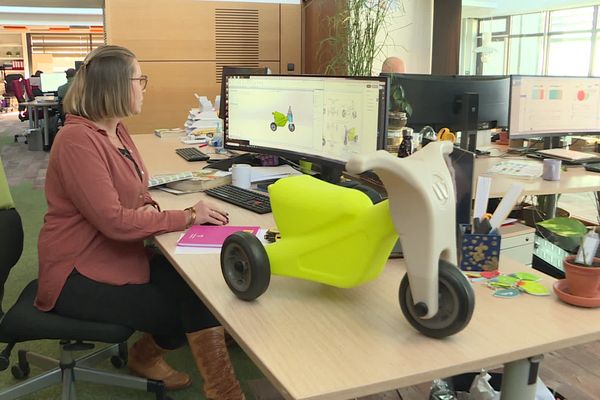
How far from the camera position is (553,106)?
326cm

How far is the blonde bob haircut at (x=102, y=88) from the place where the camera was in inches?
72.3

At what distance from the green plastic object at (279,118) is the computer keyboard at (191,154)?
0.77 m

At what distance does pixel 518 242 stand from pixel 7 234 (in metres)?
1.85

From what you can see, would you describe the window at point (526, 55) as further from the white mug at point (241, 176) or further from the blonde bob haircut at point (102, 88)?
the blonde bob haircut at point (102, 88)

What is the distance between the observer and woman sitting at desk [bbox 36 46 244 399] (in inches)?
66.3

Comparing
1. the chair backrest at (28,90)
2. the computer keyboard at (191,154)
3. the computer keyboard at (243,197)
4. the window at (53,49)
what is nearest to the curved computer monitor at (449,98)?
the computer keyboard at (191,154)

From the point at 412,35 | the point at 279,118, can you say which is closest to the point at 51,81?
the point at 412,35

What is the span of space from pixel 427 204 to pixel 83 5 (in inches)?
364

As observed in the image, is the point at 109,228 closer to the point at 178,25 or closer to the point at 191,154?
the point at 191,154

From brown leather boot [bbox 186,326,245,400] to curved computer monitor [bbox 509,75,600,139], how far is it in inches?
82.3

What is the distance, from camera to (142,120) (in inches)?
218

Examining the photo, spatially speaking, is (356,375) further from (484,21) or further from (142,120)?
(484,21)

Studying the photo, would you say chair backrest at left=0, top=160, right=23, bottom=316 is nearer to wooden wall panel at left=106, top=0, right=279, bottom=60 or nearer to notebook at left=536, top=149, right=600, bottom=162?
notebook at left=536, top=149, right=600, bottom=162

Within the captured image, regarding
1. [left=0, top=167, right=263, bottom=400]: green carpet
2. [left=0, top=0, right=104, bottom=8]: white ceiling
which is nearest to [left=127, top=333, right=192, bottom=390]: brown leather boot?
[left=0, top=167, right=263, bottom=400]: green carpet
